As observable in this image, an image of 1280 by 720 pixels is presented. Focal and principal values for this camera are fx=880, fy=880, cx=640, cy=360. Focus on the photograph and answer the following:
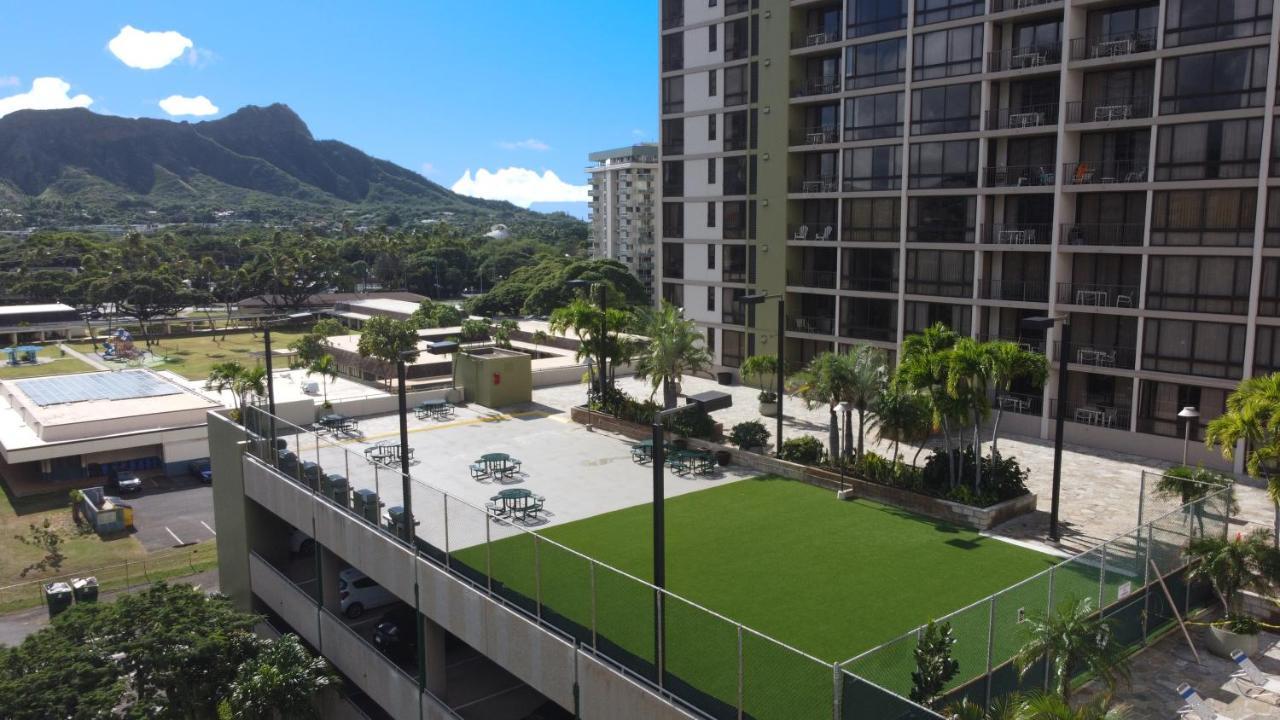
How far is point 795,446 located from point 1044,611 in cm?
1582

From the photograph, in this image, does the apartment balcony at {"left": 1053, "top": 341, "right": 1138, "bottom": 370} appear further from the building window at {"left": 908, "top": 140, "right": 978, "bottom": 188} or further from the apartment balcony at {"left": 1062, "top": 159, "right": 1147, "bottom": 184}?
the building window at {"left": 908, "top": 140, "right": 978, "bottom": 188}

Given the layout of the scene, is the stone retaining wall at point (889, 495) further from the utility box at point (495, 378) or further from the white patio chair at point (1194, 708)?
the utility box at point (495, 378)

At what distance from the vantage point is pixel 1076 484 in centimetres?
2895

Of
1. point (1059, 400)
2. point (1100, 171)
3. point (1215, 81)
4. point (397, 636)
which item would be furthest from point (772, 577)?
point (1215, 81)

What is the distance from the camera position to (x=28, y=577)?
35.8 metres

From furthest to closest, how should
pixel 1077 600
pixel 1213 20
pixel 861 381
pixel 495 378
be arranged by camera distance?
pixel 495 378 → pixel 1213 20 → pixel 861 381 → pixel 1077 600

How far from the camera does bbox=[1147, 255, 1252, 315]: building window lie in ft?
102

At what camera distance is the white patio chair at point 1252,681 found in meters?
15.4

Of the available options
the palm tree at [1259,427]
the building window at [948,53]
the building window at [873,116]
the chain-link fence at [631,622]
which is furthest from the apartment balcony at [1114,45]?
the chain-link fence at [631,622]

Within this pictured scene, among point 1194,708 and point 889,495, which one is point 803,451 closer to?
point 889,495

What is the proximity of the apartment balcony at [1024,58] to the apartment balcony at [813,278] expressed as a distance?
12719mm

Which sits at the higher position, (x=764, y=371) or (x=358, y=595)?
(x=764, y=371)

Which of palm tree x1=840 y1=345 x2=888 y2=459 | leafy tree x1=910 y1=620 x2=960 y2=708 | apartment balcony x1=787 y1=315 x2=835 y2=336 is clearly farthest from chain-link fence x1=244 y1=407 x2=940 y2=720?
apartment balcony x1=787 y1=315 x2=835 y2=336

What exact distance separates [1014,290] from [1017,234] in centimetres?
241
